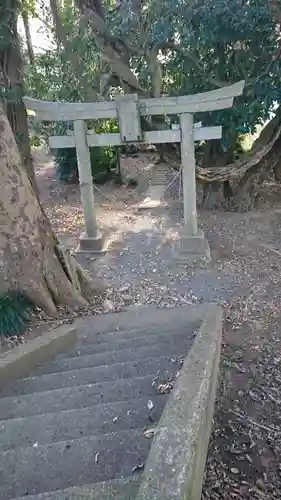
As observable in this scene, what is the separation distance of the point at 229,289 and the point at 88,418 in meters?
3.74

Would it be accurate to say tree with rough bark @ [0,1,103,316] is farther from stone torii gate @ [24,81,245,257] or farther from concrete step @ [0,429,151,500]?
stone torii gate @ [24,81,245,257]

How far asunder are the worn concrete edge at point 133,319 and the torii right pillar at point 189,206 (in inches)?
102

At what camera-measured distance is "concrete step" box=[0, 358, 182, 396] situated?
9.03 feet

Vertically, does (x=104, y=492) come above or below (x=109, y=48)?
below

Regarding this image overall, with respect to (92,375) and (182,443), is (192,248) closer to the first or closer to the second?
(92,375)

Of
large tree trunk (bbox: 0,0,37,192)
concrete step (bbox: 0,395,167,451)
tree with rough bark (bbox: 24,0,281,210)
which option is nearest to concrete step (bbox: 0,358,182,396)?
concrete step (bbox: 0,395,167,451)

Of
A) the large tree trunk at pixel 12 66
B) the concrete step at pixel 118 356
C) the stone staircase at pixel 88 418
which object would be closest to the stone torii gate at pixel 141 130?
the large tree trunk at pixel 12 66

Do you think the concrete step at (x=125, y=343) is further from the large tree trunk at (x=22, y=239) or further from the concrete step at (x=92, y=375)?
the large tree trunk at (x=22, y=239)

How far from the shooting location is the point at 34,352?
10.4ft

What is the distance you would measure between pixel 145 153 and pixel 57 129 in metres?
6.96

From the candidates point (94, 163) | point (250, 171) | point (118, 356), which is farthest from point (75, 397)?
point (94, 163)

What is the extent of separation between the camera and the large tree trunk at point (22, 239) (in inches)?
146

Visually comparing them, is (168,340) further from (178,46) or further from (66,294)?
(178,46)

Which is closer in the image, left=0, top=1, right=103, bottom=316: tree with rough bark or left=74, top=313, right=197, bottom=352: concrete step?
left=74, top=313, right=197, bottom=352: concrete step
